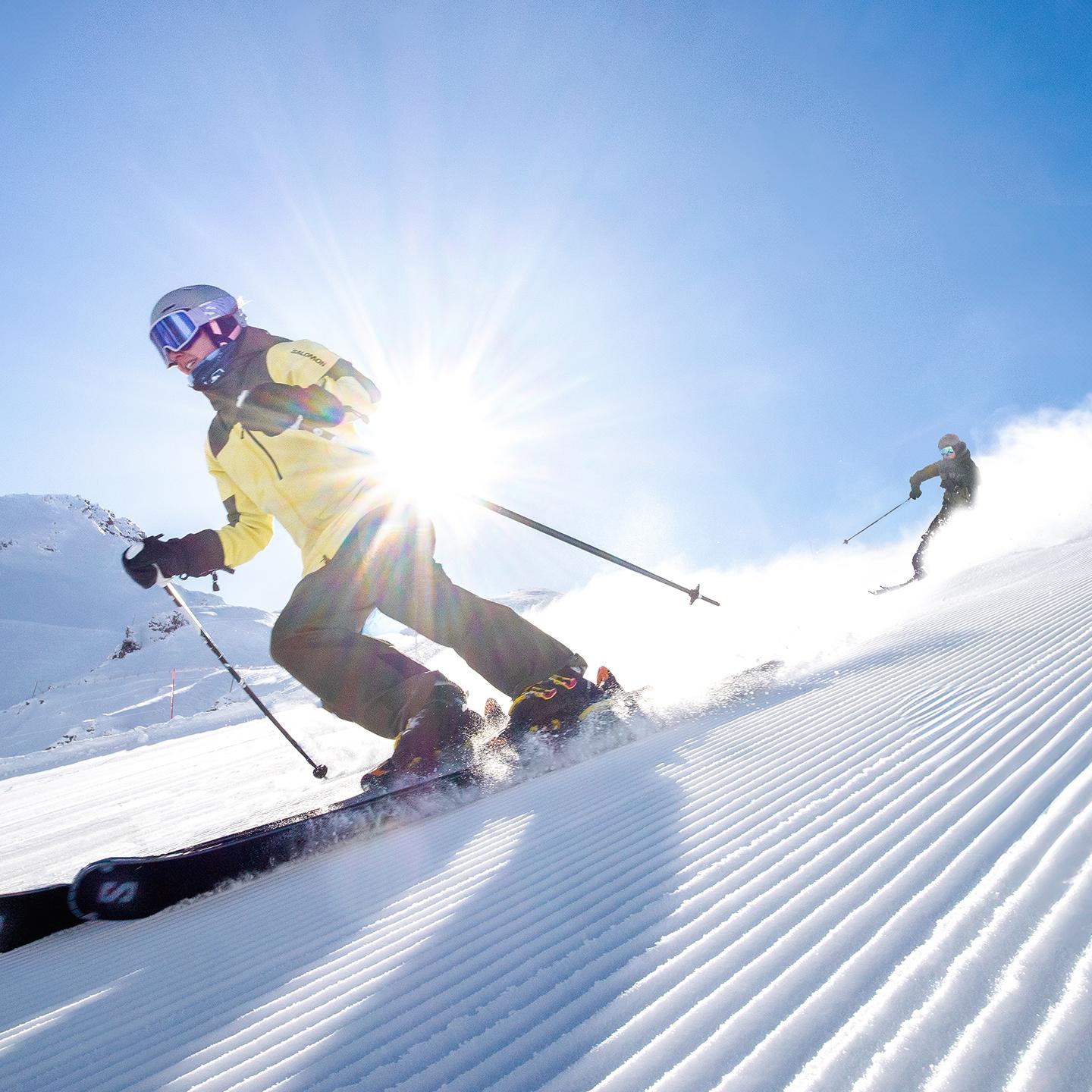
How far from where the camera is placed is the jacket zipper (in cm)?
319

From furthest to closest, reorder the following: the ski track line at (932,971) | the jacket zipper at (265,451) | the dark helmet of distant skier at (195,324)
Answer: the dark helmet of distant skier at (195,324) < the jacket zipper at (265,451) < the ski track line at (932,971)

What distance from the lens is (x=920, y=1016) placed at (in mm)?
628

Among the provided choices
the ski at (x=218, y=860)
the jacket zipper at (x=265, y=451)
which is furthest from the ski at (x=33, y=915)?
the jacket zipper at (x=265, y=451)

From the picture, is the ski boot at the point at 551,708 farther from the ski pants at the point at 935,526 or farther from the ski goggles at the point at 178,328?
the ski pants at the point at 935,526

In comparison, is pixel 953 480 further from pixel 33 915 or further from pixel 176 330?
pixel 33 915

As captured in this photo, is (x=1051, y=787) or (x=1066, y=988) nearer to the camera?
(x=1066, y=988)

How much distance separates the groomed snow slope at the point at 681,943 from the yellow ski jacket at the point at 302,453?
1641mm

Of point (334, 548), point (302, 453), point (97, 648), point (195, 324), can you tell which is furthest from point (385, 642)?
point (97, 648)

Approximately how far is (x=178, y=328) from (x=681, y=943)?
366 centimetres

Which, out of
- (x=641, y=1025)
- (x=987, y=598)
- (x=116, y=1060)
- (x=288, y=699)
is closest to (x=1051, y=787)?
(x=641, y=1025)

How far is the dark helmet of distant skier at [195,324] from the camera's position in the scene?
3.32 meters

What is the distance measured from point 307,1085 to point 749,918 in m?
0.65

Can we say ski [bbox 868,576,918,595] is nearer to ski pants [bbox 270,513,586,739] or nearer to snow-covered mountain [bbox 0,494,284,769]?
ski pants [bbox 270,513,586,739]

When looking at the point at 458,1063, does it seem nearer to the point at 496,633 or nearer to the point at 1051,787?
the point at 1051,787
